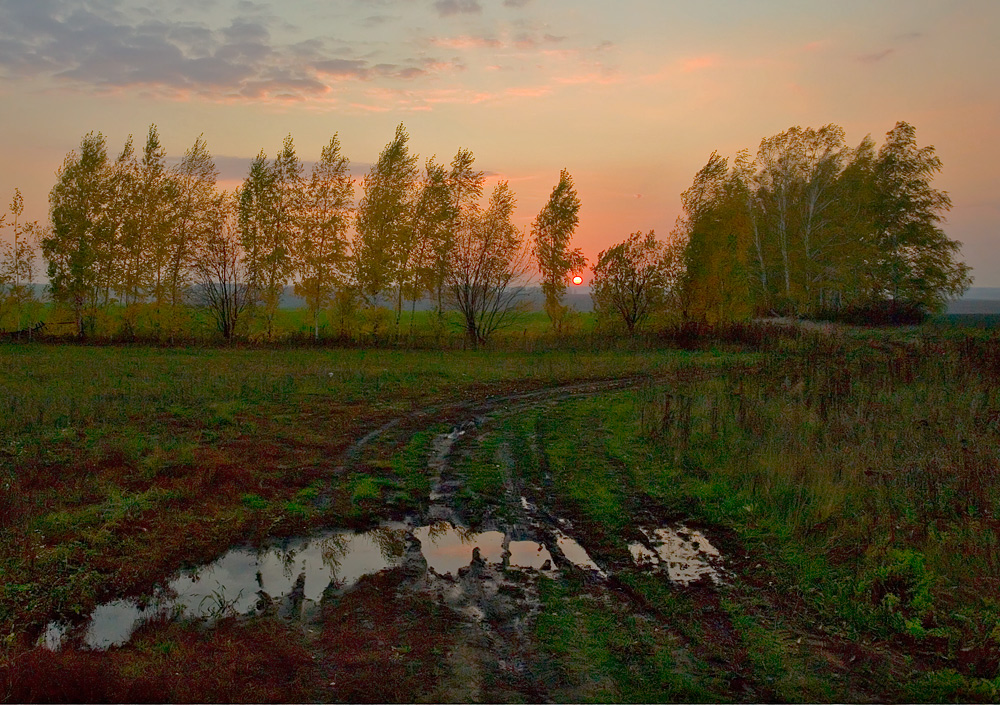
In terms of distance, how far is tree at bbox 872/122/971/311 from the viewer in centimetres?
4553

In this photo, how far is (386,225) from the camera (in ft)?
128

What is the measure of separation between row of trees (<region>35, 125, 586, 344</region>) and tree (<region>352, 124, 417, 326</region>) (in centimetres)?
6

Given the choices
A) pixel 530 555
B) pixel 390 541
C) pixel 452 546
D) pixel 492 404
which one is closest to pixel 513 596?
pixel 530 555

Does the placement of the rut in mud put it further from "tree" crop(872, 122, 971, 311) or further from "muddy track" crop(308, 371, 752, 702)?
"tree" crop(872, 122, 971, 311)

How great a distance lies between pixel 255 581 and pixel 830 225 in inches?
1873

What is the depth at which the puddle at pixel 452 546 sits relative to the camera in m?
7.52

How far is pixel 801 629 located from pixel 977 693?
4.37 feet

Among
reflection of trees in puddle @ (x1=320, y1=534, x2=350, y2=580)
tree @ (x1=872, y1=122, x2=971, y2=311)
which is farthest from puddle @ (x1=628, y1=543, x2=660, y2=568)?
tree @ (x1=872, y1=122, x2=971, y2=311)

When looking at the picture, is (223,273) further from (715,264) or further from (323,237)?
(715,264)

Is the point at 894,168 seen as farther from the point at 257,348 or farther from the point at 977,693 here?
the point at 977,693

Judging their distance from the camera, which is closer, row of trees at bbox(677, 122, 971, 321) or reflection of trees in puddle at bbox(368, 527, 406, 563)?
reflection of trees in puddle at bbox(368, 527, 406, 563)

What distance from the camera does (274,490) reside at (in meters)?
10.1

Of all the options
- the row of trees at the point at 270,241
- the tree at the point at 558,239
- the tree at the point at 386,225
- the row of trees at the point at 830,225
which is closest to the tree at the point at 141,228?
the row of trees at the point at 270,241

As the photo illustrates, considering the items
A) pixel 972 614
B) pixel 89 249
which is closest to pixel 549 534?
pixel 972 614
